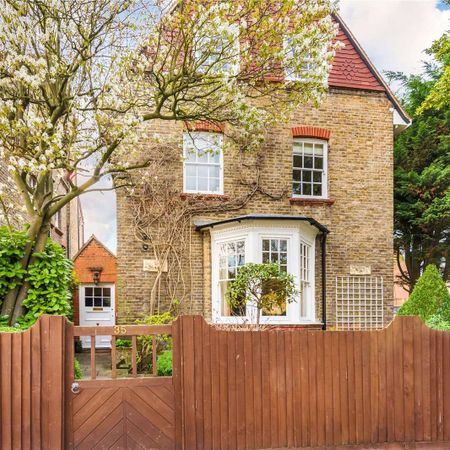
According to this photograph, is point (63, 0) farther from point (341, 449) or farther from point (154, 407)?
point (341, 449)

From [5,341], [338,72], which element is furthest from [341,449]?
[338,72]

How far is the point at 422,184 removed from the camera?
15383 mm

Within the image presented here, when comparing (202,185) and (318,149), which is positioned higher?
(318,149)

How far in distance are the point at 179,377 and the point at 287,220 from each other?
5940 mm

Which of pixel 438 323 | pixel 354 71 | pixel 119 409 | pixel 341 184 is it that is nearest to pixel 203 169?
pixel 341 184

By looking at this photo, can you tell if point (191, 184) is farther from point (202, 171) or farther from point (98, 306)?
point (98, 306)

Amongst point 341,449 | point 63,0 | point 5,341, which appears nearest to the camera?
point 5,341

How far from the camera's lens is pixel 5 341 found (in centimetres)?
531

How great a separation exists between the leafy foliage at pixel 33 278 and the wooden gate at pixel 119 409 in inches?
114

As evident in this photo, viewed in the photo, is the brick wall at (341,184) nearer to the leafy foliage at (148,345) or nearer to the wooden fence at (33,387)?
the leafy foliage at (148,345)

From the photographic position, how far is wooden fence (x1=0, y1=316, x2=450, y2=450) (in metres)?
5.30

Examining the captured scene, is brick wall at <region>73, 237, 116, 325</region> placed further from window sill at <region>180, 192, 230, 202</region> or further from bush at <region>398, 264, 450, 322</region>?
bush at <region>398, 264, 450, 322</region>

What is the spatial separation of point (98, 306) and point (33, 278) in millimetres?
9540

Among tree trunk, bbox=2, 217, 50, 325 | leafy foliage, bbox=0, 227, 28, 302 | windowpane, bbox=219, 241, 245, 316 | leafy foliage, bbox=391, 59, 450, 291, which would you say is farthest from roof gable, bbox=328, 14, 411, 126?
leafy foliage, bbox=0, 227, 28, 302
